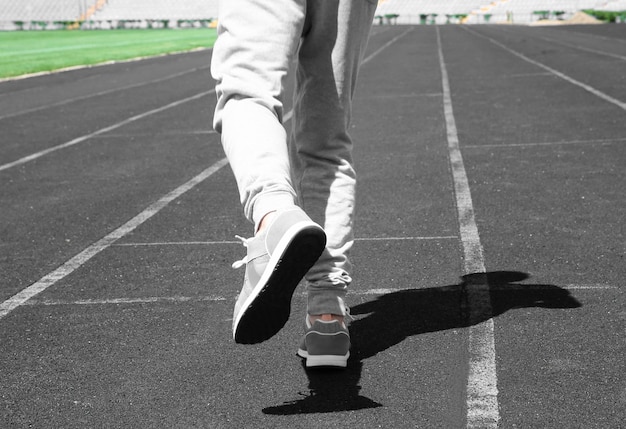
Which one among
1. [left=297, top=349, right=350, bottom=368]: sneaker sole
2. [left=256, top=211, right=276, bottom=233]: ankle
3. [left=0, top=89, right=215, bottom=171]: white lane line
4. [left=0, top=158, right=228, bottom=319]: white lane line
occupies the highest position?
[left=256, top=211, right=276, bottom=233]: ankle

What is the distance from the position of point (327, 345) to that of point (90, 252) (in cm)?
225

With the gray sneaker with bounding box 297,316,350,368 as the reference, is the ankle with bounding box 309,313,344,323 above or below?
above

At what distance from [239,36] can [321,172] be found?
0.67m

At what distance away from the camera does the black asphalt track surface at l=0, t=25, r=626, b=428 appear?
9.13 ft

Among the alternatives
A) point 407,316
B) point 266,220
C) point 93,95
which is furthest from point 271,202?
point 93,95

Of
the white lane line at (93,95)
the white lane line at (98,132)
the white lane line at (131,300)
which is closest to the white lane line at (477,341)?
the white lane line at (131,300)

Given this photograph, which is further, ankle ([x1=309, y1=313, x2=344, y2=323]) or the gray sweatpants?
ankle ([x1=309, y1=313, x2=344, y2=323])

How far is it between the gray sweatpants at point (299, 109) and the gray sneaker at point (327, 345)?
51mm

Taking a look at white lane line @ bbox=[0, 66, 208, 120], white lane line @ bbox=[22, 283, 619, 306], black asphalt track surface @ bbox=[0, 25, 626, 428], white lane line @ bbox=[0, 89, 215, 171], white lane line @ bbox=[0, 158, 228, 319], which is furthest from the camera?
white lane line @ bbox=[0, 66, 208, 120]

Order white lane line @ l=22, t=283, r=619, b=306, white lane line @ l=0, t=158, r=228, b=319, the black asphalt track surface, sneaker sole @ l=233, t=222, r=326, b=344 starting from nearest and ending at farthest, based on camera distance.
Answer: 1. sneaker sole @ l=233, t=222, r=326, b=344
2. the black asphalt track surface
3. white lane line @ l=22, t=283, r=619, b=306
4. white lane line @ l=0, t=158, r=228, b=319

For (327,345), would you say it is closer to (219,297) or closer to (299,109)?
(299,109)

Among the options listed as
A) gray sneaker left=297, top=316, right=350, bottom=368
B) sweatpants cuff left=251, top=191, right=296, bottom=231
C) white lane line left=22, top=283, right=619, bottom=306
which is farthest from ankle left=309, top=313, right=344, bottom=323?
white lane line left=22, top=283, right=619, bottom=306

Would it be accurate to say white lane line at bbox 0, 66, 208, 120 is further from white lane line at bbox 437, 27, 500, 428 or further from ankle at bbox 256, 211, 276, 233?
ankle at bbox 256, 211, 276, 233

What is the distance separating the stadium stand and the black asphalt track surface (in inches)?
2990
